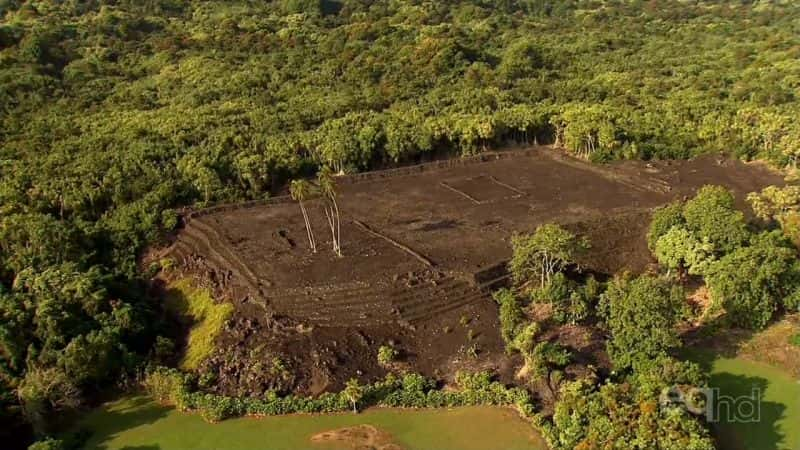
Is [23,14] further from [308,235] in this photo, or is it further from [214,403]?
[214,403]

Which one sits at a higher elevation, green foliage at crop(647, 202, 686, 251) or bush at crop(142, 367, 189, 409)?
green foliage at crop(647, 202, 686, 251)

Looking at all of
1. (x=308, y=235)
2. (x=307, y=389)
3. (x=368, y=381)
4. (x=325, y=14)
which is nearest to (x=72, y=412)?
(x=307, y=389)

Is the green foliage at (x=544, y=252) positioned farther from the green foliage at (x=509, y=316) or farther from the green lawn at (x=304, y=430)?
the green lawn at (x=304, y=430)

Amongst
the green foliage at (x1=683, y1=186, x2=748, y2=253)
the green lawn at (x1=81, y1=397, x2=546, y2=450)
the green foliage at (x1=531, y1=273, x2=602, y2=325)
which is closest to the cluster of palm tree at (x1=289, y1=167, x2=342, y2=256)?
the green foliage at (x1=531, y1=273, x2=602, y2=325)

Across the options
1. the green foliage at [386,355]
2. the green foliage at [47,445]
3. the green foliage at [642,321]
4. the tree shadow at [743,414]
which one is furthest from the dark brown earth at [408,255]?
the green foliage at [47,445]

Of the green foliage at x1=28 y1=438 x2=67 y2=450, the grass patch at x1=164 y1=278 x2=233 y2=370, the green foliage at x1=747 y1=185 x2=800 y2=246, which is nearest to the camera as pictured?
the green foliage at x1=28 y1=438 x2=67 y2=450

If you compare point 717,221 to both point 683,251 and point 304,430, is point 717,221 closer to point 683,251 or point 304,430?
point 683,251

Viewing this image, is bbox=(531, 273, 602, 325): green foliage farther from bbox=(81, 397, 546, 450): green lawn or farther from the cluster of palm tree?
the cluster of palm tree

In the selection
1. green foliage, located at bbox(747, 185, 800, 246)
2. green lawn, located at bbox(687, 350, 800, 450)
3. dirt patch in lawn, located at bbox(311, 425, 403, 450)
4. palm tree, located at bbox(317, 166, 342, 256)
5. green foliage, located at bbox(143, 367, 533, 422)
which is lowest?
green lawn, located at bbox(687, 350, 800, 450)
